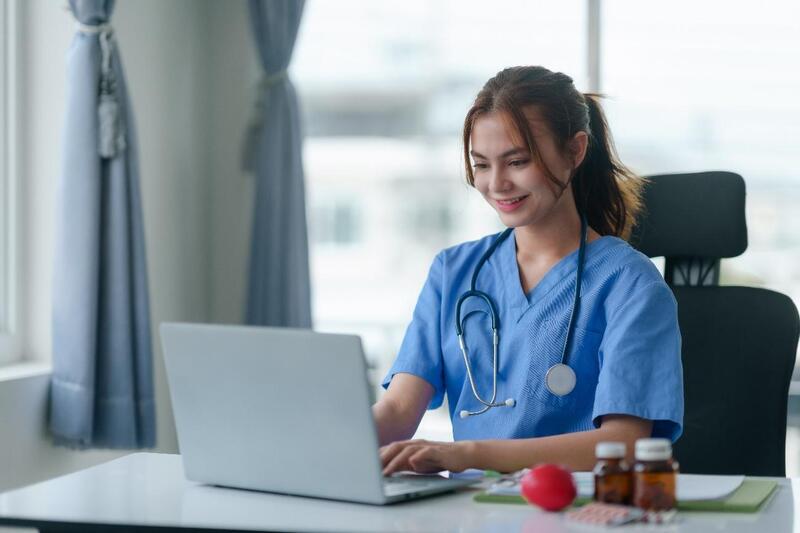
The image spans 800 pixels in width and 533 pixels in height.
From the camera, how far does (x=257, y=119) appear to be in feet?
11.2

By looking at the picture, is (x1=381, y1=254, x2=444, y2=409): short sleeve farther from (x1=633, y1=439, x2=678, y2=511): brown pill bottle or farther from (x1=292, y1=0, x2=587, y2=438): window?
(x1=292, y1=0, x2=587, y2=438): window

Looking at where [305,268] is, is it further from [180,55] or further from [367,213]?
[180,55]

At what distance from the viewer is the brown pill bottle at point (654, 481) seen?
3.74 ft

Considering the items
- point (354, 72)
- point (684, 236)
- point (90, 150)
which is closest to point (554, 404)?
point (684, 236)

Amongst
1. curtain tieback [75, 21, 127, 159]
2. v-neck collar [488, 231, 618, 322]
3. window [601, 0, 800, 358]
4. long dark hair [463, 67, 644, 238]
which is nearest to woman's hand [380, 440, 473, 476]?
v-neck collar [488, 231, 618, 322]

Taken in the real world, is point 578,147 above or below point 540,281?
above

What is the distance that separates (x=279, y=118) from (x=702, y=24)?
1332 millimetres

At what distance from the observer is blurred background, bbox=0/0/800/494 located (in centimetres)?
285

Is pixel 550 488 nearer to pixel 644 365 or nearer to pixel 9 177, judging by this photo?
pixel 644 365

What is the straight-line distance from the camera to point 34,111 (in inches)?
112

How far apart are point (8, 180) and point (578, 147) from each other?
1758 mm

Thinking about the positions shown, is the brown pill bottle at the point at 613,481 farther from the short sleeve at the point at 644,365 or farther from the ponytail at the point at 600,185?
the ponytail at the point at 600,185

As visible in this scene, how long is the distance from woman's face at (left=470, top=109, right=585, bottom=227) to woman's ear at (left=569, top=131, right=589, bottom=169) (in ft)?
0.10

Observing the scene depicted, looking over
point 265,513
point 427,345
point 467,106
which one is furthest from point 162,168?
point 265,513
